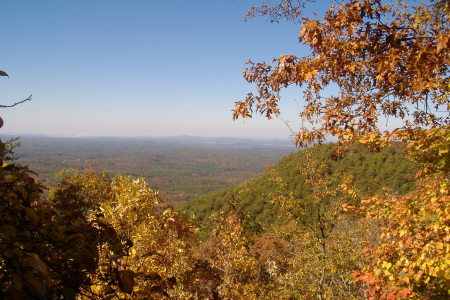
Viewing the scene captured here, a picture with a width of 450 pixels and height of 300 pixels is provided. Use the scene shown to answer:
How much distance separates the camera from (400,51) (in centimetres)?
341

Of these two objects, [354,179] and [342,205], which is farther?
[354,179]

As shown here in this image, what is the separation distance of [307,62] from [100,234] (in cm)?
313

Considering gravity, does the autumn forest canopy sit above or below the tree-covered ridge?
above

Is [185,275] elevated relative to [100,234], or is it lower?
lower

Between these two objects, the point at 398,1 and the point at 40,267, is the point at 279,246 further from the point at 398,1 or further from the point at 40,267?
the point at 40,267

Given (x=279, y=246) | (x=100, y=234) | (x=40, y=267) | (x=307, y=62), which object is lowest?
(x=279, y=246)

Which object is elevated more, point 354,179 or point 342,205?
point 342,205

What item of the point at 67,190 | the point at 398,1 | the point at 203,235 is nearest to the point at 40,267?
the point at 398,1

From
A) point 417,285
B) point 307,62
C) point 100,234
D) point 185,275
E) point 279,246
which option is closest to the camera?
point 100,234

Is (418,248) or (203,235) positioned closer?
(418,248)

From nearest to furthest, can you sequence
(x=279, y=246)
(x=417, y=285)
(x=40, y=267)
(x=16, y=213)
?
(x=40, y=267) < (x=16, y=213) < (x=417, y=285) < (x=279, y=246)

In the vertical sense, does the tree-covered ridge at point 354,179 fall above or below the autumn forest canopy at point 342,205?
below

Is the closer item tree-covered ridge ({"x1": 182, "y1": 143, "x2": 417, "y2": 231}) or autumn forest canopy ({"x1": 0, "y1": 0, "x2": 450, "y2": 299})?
autumn forest canopy ({"x1": 0, "y1": 0, "x2": 450, "y2": 299})

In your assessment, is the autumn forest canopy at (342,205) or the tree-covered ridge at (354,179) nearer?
the autumn forest canopy at (342,205)
